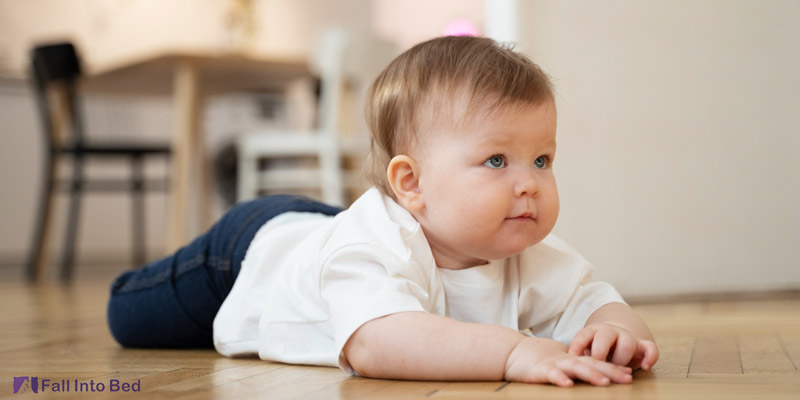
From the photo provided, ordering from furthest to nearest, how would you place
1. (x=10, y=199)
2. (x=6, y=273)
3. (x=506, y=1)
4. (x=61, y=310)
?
(x=10, y=199)
(x=6, y=273)
(x=61, y=310)
(x=506, y=1)

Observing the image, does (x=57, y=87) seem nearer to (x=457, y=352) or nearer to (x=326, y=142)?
(x=326, y=142)

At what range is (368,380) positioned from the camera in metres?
0.73

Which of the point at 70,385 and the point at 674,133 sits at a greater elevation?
the point at 674,133

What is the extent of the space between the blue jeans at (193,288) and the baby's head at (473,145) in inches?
12.5

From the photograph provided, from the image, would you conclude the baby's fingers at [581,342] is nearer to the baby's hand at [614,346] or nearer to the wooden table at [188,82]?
the baby's hand at [614,346]

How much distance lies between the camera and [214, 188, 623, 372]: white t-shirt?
74 centimetres

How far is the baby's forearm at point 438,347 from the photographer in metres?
0.69

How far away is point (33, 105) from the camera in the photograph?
4.39 metres

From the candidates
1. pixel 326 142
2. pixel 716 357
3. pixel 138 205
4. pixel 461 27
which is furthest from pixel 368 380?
pixel 461 27

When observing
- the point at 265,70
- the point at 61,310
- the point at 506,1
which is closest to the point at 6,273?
the point at 265,70

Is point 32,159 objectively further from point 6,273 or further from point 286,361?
point 286,361

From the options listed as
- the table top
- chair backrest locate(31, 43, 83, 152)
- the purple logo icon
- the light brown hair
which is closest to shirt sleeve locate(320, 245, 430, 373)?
the light brown hair

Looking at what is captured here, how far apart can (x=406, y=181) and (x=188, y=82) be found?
192cm

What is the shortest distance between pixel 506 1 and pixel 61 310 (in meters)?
1.07
